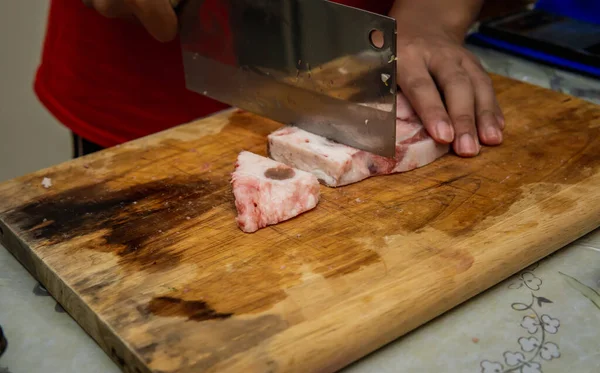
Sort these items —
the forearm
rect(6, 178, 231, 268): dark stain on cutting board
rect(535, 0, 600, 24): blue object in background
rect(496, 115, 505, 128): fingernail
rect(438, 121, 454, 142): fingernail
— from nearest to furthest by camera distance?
1. rect(6, 178, 231, 268): dark stain on cutting board
2. rect(438, 121, 454, 142): fingernail
3. rect(496, 115, 505, 128): fingernail
4. the forearm
5. rect(535, 0, 600, 24): blue object in background

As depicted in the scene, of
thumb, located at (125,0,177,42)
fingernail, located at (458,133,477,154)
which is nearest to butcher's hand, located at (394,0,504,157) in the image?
fingernail, located at (458,133,477,154)

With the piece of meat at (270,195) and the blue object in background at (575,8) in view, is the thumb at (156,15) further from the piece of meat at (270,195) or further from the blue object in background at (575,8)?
the blue object in background at (575,8)

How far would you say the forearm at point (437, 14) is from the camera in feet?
7.68

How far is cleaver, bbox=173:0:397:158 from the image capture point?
1.71 m

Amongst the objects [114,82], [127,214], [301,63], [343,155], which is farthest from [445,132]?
[114,82]

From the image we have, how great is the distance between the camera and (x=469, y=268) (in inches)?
56.5

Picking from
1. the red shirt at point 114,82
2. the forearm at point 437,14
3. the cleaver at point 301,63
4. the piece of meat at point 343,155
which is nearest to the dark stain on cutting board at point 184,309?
the piece of meat at point 343,155

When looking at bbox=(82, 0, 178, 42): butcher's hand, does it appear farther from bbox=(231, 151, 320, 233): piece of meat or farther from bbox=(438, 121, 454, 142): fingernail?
bbox=(438, 121, 454, 142): fingernail

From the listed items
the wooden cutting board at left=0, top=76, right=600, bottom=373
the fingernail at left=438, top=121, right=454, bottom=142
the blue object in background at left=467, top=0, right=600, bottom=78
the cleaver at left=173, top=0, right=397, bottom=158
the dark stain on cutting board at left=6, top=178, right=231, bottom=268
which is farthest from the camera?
the blue object in background at left=467, top=0, right=600, bottom=78

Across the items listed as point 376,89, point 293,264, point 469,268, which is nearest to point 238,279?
point 293,264

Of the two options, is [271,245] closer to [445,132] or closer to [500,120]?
[445,132]

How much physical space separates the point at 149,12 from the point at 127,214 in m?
0.66

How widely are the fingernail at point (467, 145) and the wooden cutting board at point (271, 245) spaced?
0.03 m

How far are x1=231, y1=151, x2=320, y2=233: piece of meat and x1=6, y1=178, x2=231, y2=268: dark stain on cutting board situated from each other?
100mm
